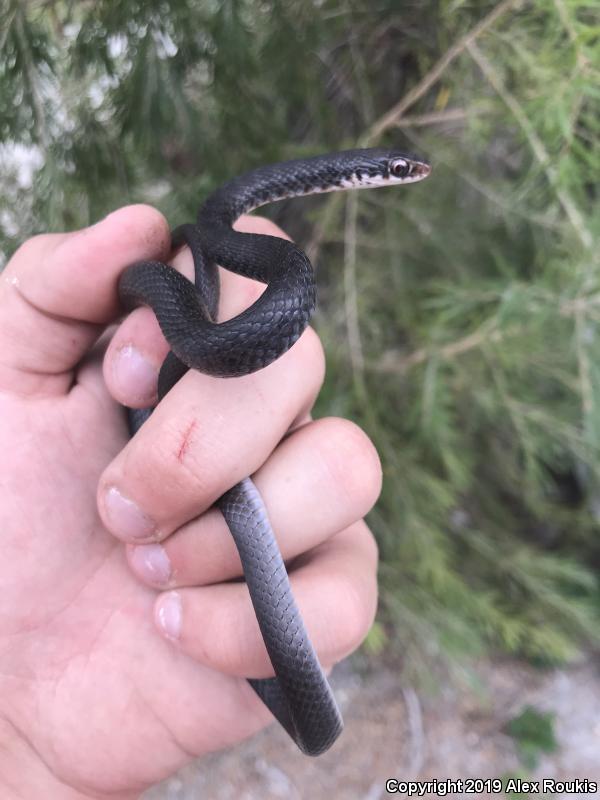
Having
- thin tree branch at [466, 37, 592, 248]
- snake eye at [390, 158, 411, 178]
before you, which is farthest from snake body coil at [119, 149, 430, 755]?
thin tree branch at [466, 37, 592, 248]

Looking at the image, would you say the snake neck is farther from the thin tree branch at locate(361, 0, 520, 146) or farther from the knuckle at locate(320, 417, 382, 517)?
the knuckle at locate(320, 417, 382, 517)

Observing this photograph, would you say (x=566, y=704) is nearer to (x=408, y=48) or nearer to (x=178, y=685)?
(x=178, y=685)

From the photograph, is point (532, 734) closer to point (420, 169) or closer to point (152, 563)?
point (152, 563)

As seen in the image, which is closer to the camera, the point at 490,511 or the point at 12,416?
the point at 12,416

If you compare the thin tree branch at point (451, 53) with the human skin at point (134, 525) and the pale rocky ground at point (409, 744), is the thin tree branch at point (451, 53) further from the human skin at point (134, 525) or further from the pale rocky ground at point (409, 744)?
the pale rocky ground at point (409, 744)

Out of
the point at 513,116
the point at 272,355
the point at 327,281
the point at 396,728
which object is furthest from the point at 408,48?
the point at 396,728

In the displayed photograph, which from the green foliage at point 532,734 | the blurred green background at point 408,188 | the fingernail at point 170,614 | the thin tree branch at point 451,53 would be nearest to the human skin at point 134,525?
the fingernail at point 170,614

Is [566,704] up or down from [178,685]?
down
